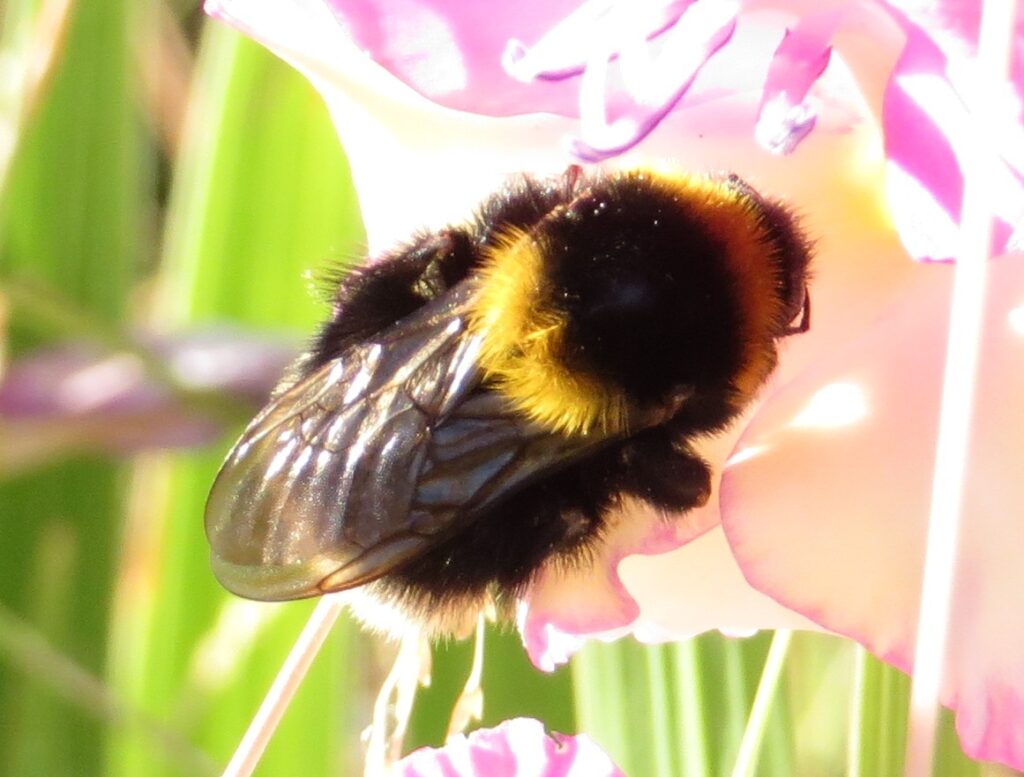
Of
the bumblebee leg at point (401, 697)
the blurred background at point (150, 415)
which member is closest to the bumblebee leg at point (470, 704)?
the bumblebee leg at point (401, 697)

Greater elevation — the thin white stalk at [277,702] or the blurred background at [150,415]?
the thin white stalk at [277,702]

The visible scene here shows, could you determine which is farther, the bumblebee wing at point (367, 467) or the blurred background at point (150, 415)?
the blurred background at point (150, 415)

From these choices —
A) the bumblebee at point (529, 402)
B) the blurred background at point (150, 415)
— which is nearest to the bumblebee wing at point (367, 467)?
the bumblebee at point (529, 402)

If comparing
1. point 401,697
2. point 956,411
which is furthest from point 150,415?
point 956,411

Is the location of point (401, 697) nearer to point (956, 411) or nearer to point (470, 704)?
point (470, 704)

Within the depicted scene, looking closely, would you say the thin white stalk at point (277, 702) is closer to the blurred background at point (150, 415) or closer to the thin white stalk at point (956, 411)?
the thin white stalk at point (956, 411)

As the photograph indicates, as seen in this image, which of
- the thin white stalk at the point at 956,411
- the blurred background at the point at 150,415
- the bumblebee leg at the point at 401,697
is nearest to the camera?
the thin white stalk at the point at 956,411

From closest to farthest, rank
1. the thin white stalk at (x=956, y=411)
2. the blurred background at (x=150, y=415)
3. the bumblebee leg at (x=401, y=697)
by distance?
the thin white stalk at (x=956, y=411)
the bumblebee leg at (x=401, y=697)
the blurred background at (x=150, y=415)

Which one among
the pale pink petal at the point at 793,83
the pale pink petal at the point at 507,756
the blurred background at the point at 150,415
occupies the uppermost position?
the pale pink petal at the point at 793,83
